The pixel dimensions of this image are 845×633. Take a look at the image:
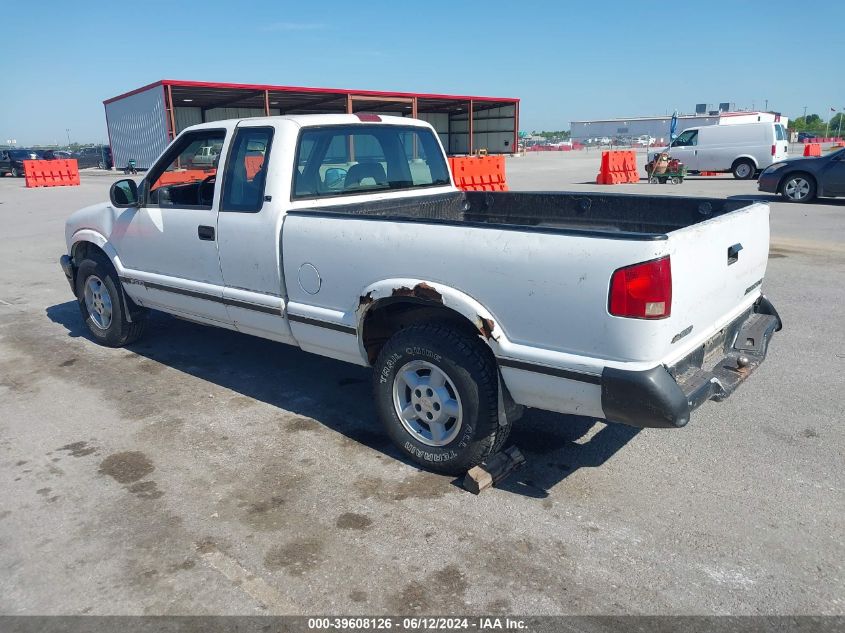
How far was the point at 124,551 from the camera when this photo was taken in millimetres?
3195

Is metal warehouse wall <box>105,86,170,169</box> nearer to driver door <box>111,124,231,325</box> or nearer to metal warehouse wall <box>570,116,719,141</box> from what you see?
driver door <box>111,124,231,325</box>

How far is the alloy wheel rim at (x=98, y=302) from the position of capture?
619 cm

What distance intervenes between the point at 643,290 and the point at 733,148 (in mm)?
24487

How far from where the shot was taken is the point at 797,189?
1639 cm

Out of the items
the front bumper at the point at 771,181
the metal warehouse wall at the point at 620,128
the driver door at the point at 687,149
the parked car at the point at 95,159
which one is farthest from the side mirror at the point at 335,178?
the metal warehouse wall at the point at 620,128

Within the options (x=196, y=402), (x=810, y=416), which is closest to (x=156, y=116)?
(x=196, y=402)

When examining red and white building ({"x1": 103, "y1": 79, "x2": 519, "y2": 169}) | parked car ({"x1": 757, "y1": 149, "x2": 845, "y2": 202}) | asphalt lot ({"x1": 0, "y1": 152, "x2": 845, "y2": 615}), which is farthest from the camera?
red and white building ({"x1": 103, "y1": 79, "x2": 519, "y2": 169})

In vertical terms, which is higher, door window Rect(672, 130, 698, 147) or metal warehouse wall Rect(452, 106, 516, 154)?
metal warehouse wall Rect(452, 106, 516, 154)

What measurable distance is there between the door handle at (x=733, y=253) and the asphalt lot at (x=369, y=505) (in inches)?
45.8

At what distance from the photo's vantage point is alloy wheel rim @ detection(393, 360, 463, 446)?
373 centimetres

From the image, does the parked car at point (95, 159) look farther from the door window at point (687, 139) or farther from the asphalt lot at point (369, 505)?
the asphalt lot at point (369, 505)

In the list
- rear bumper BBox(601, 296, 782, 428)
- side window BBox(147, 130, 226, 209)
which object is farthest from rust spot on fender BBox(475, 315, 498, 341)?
side window BBox(147, 130, 226, 209)

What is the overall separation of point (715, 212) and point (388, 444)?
253cm

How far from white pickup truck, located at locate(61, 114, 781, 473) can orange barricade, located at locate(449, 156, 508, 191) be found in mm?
13908
